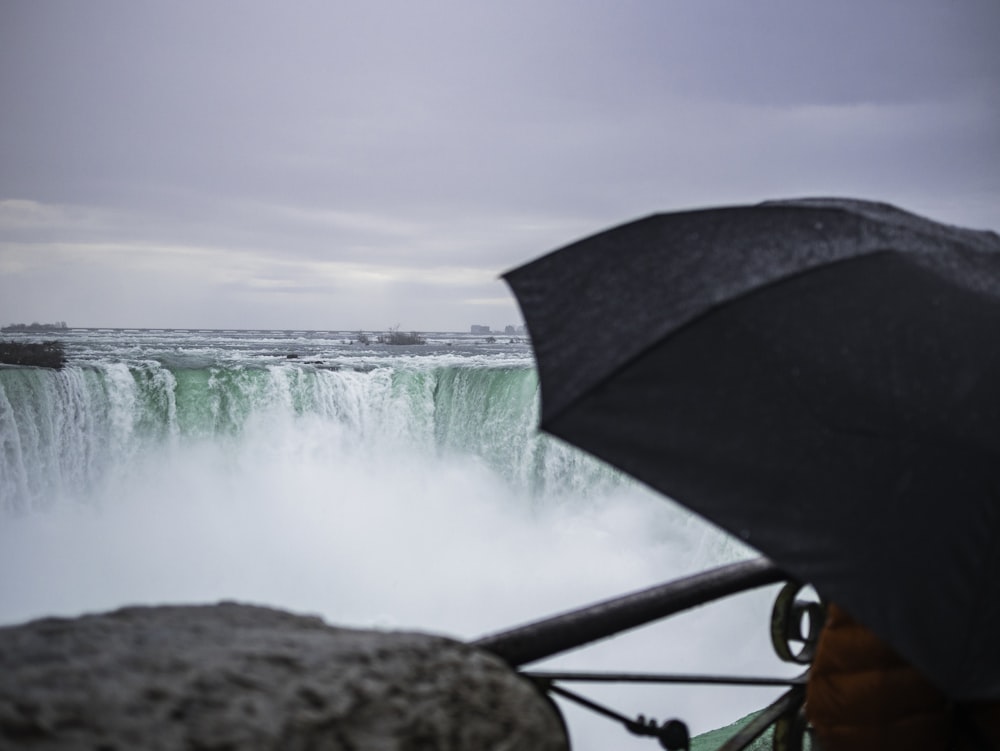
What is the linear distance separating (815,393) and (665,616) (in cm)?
47

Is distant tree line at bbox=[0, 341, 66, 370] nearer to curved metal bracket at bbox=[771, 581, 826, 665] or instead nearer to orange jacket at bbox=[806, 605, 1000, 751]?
curved metal bracket at bbox=[771, 581, 826, 665]

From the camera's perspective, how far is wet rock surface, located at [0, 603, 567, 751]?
36.3 inches

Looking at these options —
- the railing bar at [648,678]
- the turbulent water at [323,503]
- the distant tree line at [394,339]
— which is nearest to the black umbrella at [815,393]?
the railing bar at [648,678]

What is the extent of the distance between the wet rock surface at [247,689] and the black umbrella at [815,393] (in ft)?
1.25

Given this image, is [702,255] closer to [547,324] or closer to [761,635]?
[547,324]

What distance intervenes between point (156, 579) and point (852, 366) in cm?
1216

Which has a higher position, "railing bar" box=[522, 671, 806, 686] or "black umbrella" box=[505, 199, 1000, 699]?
"black umbrella" box=[505, 199, 1000, 699]

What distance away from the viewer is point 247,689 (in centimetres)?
101

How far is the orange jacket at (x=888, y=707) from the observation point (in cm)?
150

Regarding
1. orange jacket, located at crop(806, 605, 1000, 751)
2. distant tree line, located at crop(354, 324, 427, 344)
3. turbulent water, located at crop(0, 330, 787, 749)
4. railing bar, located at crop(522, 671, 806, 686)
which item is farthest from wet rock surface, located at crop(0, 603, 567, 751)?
distant tree line, located at crop(354, 324, 427, 344)

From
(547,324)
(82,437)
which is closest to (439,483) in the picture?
(82,437)

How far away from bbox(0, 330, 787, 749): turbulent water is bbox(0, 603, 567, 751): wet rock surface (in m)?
9.60

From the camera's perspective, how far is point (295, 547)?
496 inches

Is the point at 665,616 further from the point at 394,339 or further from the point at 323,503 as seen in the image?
the point at 394,339
